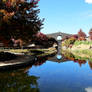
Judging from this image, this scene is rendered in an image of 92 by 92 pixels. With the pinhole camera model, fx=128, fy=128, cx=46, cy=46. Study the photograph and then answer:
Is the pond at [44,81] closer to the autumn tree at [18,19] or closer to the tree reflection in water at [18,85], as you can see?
the tree reflection in water at [18,85]

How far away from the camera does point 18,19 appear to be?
12.9 m

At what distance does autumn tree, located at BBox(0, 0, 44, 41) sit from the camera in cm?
1138

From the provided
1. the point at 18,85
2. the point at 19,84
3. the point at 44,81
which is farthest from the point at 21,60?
the point at 18,85

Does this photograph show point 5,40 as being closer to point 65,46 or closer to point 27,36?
point 27,36

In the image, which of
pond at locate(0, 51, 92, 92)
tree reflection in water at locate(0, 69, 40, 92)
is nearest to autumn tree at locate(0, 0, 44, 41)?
pond at locate(0, 51, 92, 92)

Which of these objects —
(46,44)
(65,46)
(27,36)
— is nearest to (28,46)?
(46,44)

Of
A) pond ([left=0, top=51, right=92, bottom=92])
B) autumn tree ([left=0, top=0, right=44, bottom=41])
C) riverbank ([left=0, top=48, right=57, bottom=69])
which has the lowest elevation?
pond ([left=0, top=51, right=92, bottom=92])

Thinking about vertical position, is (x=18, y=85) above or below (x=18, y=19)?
→ below

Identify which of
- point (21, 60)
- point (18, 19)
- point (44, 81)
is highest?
point (18, 19)

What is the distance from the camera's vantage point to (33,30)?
46.9ft

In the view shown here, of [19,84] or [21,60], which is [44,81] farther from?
[21,60]

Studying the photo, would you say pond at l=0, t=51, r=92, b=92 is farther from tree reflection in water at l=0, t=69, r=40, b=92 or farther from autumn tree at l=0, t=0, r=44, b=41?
autumn tree at l=0, t=0, r=44, b=41

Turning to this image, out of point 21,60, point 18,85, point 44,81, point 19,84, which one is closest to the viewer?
point 18,85

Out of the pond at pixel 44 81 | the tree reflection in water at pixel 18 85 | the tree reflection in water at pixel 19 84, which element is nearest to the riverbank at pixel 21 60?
the pond at pixel 44 81
